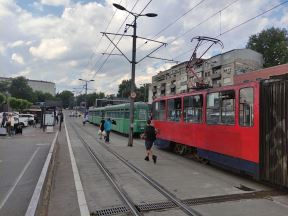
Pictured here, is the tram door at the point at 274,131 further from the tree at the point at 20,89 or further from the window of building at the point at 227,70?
the tree at the point at 20,89

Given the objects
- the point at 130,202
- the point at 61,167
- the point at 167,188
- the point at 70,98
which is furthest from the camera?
the point at 70,98

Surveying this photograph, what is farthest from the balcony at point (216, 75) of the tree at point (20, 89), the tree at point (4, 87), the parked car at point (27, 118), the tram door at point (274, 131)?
the tree at point (4, 87)

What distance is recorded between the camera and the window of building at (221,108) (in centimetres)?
1211

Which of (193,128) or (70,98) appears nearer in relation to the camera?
(193,128)

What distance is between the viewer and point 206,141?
14.0m

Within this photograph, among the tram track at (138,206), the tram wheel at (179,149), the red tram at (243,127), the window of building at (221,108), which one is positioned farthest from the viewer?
the tram wheel at (179,149)

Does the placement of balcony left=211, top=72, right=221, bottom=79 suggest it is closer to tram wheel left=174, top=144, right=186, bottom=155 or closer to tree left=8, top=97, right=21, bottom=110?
tree left=8, top=97, right=21, bottom=110

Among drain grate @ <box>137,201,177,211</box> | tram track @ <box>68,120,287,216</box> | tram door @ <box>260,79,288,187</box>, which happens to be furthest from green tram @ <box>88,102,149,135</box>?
drain grate @ <box>137,201,177,211</box>

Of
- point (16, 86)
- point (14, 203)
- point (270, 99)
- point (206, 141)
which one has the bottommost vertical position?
point (14, 203)

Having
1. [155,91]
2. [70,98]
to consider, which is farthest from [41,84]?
[155,91]

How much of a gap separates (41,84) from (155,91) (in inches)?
3619

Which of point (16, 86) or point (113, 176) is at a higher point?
point (16, 86)

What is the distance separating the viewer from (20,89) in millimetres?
145250

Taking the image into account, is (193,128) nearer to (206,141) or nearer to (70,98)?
(206,141)
